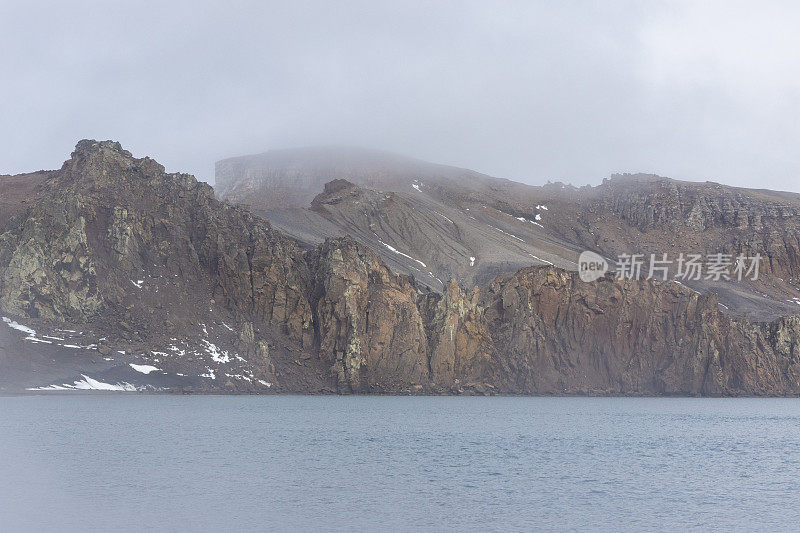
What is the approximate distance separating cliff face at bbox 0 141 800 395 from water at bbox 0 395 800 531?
133 feet

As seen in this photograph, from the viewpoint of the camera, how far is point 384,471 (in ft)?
194

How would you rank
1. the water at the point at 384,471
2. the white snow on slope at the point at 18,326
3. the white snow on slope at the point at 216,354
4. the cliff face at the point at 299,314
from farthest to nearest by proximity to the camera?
1. the white snow on slope at the point at 216,354
2. the cliff face at the point at 299,314
3. the white snow on slope at the point at 18,326
4. the water at the point at 384,471

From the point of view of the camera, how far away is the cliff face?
14862cm

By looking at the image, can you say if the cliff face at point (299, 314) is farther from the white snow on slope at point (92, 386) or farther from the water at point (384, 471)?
the water at point (384, 471)

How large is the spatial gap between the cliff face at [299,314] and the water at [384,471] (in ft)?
133

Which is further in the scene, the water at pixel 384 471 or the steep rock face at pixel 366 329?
the steep rock face at pixel 366 329

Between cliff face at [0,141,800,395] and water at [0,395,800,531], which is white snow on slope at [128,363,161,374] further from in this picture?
water at [0,395,800,531]

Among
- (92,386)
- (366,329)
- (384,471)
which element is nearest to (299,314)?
(366,329)

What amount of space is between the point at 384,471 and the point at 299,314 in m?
108

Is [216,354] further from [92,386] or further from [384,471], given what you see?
[384,471]

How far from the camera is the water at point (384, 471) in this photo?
42562mm

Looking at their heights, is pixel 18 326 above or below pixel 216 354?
→ above

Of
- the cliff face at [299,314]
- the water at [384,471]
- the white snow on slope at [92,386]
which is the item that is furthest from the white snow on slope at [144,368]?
the water at [384,471]

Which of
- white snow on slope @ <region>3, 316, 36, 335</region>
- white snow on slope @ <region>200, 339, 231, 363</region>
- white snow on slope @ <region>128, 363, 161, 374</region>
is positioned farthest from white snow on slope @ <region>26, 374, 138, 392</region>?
white snow on slope @ <region>200, 339, 231, 363</region>
